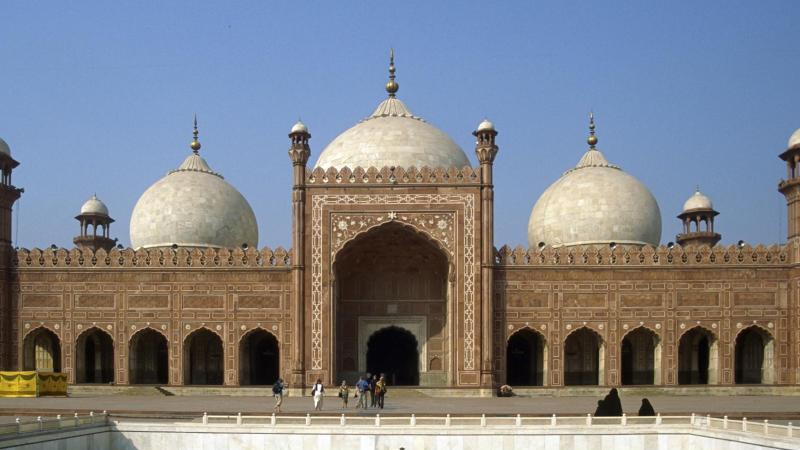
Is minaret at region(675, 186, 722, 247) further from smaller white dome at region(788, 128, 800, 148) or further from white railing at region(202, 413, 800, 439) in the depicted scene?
white railing at region(202, 413, 800, 439)

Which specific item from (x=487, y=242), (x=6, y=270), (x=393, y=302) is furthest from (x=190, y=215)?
(x=487, y=242)

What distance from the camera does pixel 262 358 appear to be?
81.0 feet

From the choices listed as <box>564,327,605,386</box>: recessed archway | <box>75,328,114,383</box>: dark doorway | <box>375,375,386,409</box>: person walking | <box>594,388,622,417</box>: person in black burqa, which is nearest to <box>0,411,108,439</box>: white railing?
<box>375,375,386,409</box>: person walking

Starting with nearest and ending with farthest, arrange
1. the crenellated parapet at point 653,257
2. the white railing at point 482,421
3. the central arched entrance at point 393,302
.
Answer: the white railing at point 482,421 < the crenellated parapet at point 653,257 < the central arched entrance at point 393,302

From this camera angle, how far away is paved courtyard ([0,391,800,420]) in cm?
1541

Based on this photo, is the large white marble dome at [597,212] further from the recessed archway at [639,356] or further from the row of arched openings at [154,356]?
the row of arched openings at [154,356]

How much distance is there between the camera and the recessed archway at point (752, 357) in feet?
73.7

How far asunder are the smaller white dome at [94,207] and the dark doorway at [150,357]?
8.90 metres

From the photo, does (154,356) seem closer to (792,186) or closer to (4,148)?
(4,148)

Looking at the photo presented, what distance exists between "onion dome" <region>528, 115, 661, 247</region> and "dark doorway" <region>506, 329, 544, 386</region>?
3.19 meters

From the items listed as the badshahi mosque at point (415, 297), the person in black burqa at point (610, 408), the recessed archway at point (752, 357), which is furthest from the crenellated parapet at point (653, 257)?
the person in black burqa at point (610, 408)

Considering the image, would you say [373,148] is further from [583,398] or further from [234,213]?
Result: [583,398]

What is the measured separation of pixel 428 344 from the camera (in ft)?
75.8

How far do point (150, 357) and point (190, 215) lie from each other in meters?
4.40
